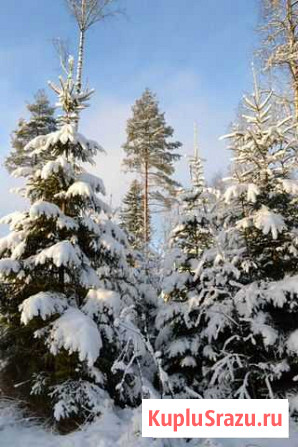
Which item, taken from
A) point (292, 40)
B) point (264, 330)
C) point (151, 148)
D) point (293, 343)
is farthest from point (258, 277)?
point (151, 148)

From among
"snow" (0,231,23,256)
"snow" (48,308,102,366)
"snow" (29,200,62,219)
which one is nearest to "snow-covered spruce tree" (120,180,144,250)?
"snow" (0,231,23,256)

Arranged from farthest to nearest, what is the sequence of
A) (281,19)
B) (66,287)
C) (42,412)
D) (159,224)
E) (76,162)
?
(159,224) → (281,19) → (76,162) → (66,287) → (42,412)

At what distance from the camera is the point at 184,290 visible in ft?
32.3

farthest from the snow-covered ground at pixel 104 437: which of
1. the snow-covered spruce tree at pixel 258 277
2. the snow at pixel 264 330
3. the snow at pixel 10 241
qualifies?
the snow at pixel 10 241

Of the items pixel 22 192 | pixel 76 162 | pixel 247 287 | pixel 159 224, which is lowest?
pixel 247 287

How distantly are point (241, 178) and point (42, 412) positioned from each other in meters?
6.67

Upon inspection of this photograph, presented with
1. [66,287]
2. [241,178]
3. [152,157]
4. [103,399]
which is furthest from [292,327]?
[152,157]

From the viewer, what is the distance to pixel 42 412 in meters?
7.71

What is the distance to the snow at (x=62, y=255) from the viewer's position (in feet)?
23.6

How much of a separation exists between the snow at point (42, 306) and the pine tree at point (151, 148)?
16.7m

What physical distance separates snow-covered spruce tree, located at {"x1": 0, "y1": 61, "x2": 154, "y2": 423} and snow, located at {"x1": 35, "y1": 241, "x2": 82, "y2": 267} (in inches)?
0.8

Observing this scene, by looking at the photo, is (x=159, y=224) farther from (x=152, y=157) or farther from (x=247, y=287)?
(x=247, y=287)

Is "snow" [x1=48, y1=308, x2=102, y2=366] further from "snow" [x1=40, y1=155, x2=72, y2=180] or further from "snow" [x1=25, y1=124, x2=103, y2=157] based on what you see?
"snow" [x1=25, y1=124, x2=103, y2=157]

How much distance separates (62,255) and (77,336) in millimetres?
1470
